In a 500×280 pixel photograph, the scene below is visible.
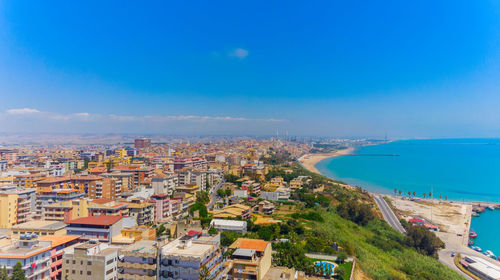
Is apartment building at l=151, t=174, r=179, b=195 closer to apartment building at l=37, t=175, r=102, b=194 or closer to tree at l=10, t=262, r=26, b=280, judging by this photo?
apartment building at l=37, t=175, r=102, b=194

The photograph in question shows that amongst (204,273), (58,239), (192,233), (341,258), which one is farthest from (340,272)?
(58,239)

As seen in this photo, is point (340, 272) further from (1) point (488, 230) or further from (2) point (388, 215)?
(1) point (488, 230)

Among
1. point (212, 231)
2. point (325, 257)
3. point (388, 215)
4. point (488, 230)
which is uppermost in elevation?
point (212, 231)

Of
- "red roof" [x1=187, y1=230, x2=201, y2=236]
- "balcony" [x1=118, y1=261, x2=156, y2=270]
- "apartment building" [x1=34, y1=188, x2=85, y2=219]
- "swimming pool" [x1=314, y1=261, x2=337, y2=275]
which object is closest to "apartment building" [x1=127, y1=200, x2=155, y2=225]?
"apartment building" [x1=34, y1=188, x2=85, y2=219]

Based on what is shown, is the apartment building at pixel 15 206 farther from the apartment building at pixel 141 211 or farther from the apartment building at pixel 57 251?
the apartment building at pixel 57 251

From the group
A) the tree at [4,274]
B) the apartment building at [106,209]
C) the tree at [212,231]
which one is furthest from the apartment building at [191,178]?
the tree at [4,274]

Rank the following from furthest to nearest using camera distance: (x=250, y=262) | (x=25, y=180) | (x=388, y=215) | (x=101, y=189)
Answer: (x=388, y=215), (x=25, y=180), (x=101, y=189), (x=250, y=262)
